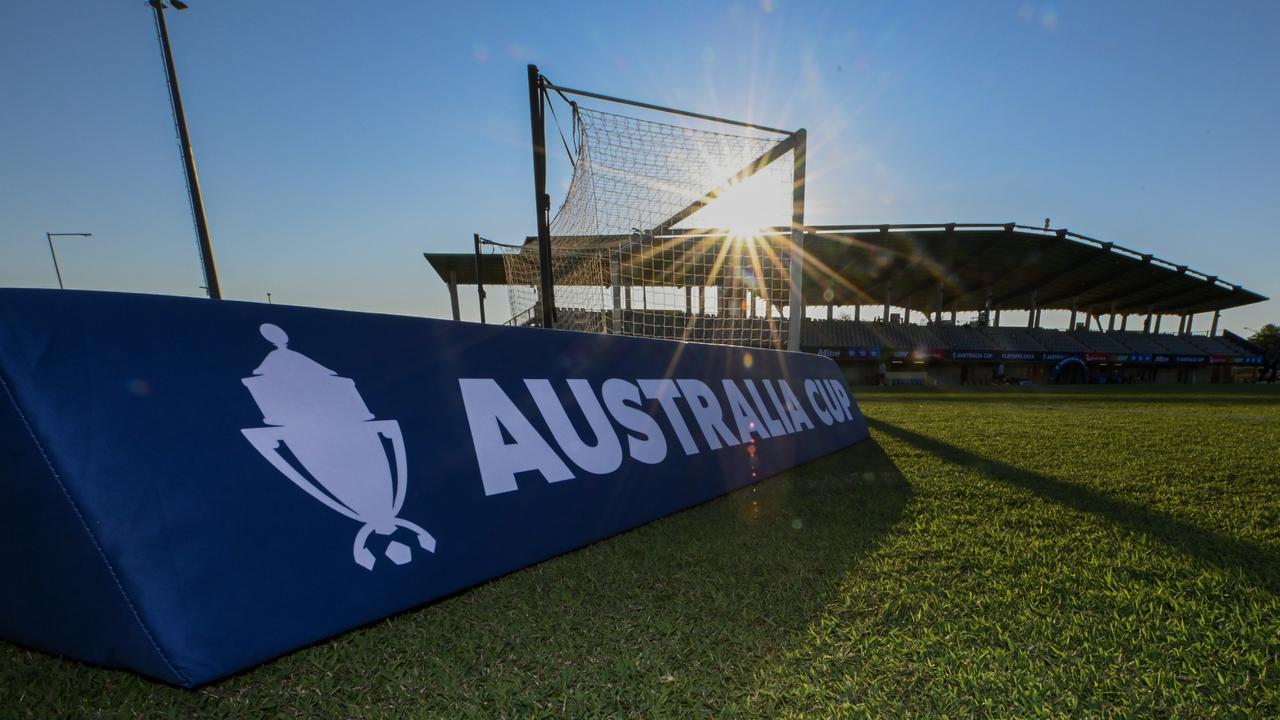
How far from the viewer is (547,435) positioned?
1914 millimetres

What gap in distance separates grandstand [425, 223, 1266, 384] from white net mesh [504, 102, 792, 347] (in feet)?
61.1

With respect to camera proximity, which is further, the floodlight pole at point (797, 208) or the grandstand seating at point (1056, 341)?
the grandstand seating at point (1056, 341)

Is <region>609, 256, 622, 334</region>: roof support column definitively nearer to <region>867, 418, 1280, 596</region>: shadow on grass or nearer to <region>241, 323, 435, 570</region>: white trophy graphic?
<region>867, 418, 1280, 596</region>: shadow on grass

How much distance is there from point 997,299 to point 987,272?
10525 millimetres

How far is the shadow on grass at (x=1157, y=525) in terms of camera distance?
5.82 feet

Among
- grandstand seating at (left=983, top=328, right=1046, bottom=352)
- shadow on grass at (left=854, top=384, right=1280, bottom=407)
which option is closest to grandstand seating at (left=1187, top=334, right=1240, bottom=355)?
grandstand seating at (left=983, top=328, right=1046, bottom=352)

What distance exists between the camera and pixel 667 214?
6.18 metres

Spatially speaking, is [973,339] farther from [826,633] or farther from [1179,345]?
[826,633]

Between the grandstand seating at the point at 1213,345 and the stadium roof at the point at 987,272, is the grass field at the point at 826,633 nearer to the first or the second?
the stadium roof at the point at 987,272

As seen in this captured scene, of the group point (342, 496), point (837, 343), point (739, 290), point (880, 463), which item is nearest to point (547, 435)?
point (342, 496)

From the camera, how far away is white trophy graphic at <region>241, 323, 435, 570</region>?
127 cm

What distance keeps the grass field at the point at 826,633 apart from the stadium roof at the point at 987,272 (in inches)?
810

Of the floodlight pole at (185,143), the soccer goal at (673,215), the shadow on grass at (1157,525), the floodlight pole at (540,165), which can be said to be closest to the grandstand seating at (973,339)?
the soccer goal at (673,215)

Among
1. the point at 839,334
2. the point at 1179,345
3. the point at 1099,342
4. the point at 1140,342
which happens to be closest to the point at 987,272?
the point at 839,334
